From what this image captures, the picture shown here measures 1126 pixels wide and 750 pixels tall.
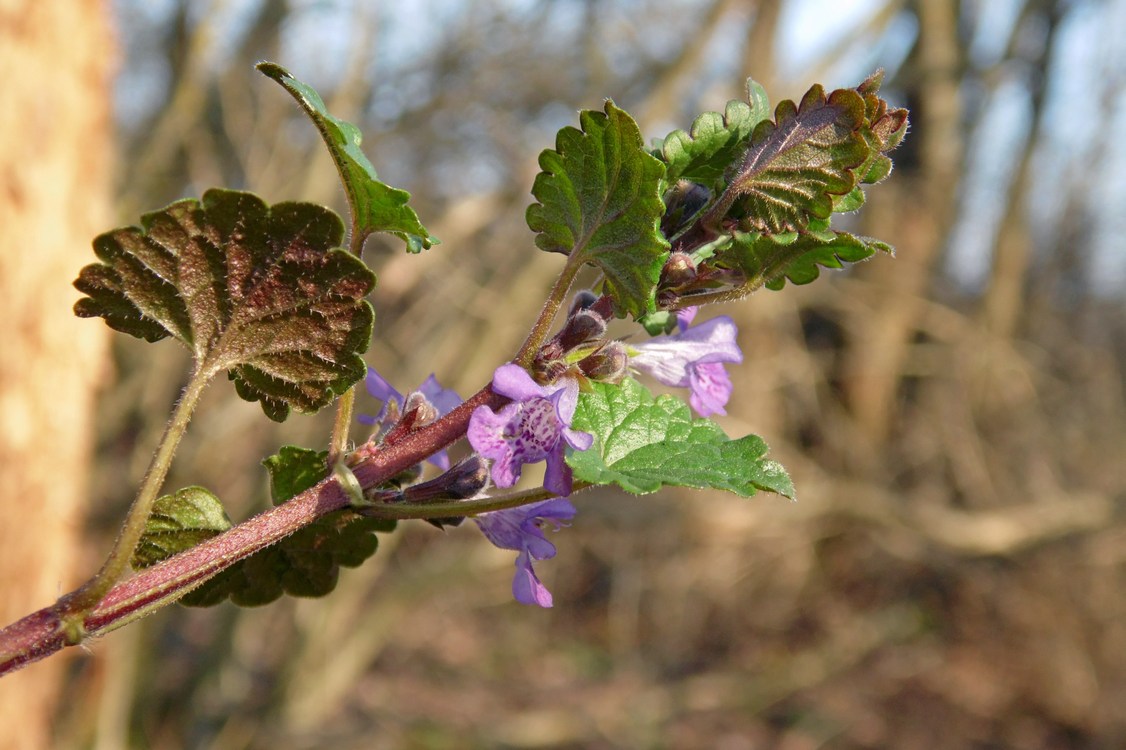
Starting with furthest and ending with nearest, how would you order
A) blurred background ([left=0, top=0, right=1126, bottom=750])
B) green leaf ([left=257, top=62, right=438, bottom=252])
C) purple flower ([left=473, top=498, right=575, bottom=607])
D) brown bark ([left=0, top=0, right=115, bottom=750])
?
blurred background ([left=0, top=0, right=1126, bottom=750]) < brown bark ([left=0, top=0, right=115, bottom=750]) < purple flower ([left=473, top=498, right=575, bottom=607]) < green leaf ([left=257, top=62, right=438, bottom=252])

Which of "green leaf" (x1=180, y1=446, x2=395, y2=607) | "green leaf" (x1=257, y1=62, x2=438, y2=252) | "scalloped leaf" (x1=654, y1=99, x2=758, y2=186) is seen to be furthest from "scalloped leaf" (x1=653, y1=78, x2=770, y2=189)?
"green leaf" (x1=180, y1=446, x2=395, y2=607)

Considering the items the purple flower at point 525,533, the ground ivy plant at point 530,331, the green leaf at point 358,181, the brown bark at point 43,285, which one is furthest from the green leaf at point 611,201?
the brown bark at point 43,285

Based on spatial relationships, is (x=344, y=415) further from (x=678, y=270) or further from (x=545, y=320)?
(x=678, y=270)

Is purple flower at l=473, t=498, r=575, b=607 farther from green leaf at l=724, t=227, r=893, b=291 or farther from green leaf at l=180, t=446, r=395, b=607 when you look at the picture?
green leaf at l=724, t=227, r=893, b=291

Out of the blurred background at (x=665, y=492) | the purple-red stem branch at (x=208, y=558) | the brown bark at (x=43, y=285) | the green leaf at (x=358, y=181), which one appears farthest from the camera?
the blurred background at (x=665, y=492)

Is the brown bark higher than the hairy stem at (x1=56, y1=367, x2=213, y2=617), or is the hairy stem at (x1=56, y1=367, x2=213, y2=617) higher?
the brown bark

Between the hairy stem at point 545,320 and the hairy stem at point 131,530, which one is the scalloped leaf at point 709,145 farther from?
the hairy stem at point 131,530
